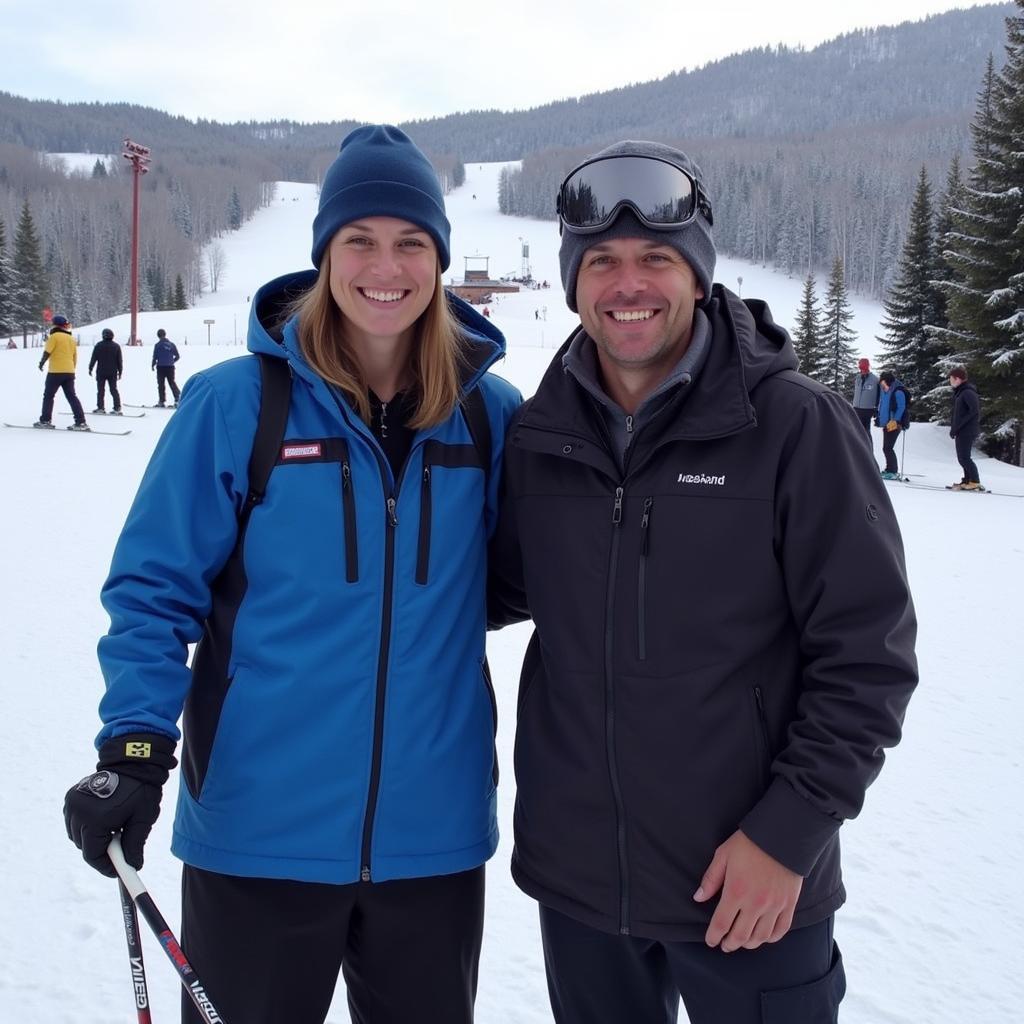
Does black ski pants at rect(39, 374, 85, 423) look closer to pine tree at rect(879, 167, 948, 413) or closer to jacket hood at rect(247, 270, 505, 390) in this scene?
jacket hood at rect(247, 270, 505, 390)

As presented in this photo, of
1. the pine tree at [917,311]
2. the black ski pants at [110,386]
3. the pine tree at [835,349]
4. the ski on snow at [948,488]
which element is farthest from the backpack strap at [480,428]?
the pine tree at [835,349]

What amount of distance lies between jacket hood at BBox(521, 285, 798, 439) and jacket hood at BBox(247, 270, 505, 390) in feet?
0.77

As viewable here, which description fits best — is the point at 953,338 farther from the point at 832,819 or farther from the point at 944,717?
the point at 832,819

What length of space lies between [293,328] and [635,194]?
69 centimetres

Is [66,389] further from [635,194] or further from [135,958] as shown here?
[635,194]

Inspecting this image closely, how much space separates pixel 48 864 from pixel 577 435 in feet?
7.21

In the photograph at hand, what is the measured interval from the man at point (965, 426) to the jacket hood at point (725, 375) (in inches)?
430

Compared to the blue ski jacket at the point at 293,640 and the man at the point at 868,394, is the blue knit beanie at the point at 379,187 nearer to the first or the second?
the blue ski jacket at the point at 293,640

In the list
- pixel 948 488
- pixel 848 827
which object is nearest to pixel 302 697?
pixel 848 827

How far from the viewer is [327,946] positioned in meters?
1.64

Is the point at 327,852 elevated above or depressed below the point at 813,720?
below

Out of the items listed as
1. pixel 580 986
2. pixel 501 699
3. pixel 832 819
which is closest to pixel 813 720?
pixel 832 819

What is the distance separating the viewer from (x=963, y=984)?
7.50 feet

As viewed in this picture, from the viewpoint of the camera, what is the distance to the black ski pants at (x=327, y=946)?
161 cm
